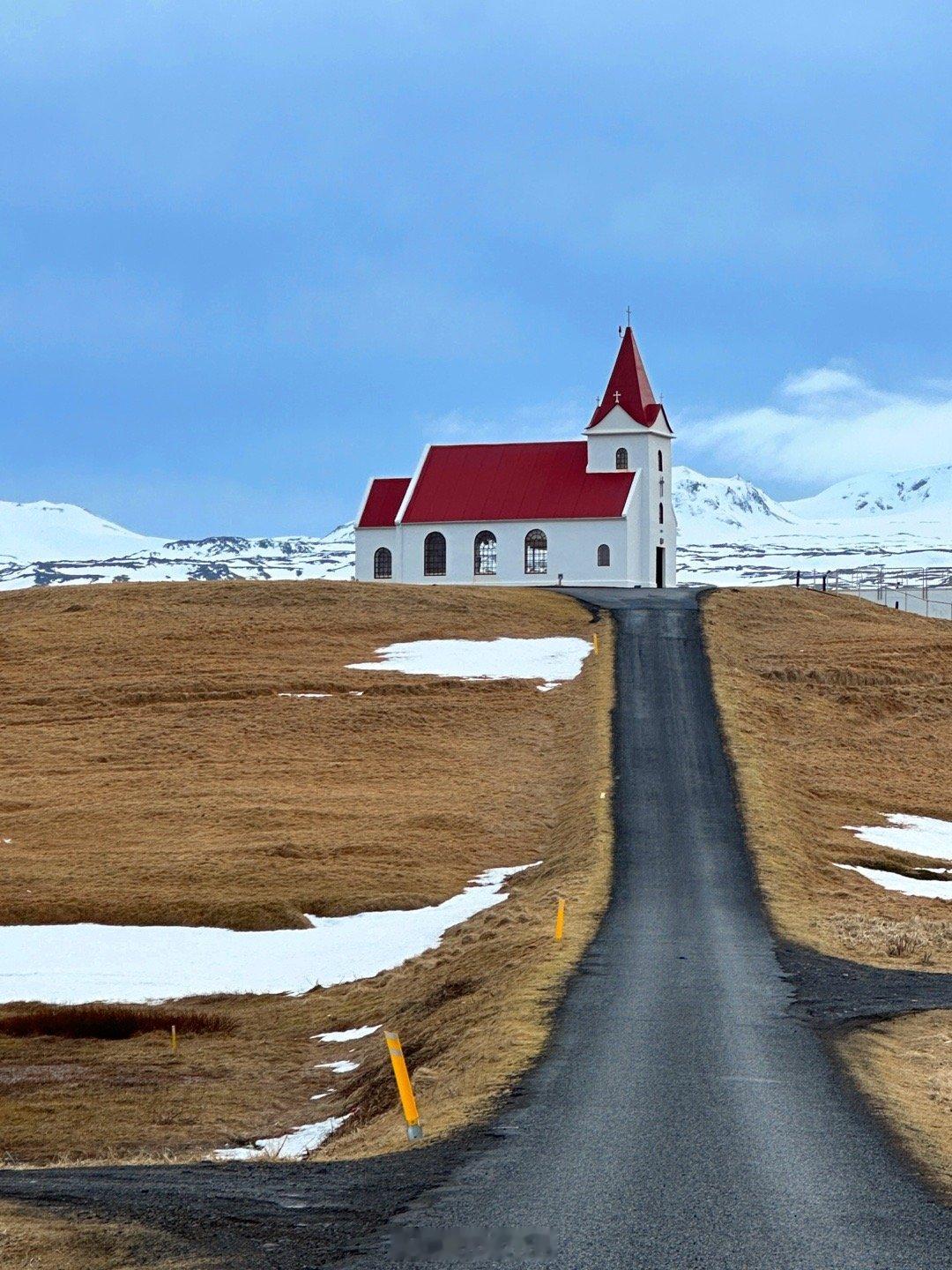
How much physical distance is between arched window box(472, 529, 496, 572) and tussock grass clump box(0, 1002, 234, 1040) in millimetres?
58137

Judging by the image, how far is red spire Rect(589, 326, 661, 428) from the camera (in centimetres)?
8357

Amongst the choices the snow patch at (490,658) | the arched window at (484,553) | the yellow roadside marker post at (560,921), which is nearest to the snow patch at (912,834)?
the yellow roadside marker post at (560,921)

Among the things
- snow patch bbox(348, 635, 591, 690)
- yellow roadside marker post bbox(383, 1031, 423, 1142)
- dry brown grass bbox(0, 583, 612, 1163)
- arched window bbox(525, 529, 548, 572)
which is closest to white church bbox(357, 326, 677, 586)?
arched window bbox(525, 529, 548, 572)

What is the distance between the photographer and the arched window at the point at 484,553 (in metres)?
83.1

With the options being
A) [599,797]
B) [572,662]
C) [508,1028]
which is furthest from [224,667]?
[508,1028]

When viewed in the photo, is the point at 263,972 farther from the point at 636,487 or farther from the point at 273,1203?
the point at 636,487

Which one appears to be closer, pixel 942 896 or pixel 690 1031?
pixel 690 1031

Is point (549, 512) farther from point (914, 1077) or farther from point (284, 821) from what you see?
point (914, 1077)

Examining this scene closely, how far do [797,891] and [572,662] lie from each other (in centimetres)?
2833

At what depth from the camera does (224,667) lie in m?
59.2

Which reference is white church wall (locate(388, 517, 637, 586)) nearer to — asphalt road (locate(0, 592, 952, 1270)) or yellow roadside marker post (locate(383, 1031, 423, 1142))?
asphalt road (locate(0, 592, 952, 1270))

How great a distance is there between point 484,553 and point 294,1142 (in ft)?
217

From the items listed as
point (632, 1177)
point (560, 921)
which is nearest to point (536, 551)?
point (560, 921)

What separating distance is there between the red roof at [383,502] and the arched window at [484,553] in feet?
17.7
